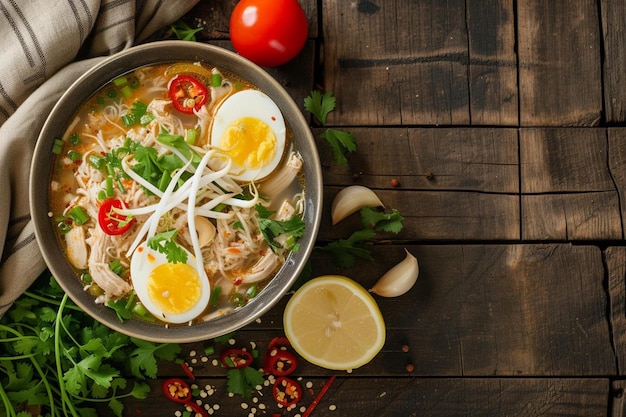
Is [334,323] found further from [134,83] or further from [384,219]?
[134,83]

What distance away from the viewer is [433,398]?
2.55m

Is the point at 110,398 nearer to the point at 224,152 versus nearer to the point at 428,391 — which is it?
the point at 224,152

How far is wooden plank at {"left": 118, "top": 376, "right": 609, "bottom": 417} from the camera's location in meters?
2.54

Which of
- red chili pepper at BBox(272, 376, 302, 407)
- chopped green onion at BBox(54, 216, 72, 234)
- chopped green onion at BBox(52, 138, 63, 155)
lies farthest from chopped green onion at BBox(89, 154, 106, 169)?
red chili pepper at BBox(272, 376, 302, 407)

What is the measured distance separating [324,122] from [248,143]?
0.39 m

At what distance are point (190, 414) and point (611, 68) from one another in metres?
2.14

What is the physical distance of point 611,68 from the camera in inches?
102

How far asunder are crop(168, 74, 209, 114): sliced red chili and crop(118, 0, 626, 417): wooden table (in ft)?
1.48

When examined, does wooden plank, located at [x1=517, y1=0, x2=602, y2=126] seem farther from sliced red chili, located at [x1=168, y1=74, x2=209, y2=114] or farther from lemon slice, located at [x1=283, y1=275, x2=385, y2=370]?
sliced red chili, located at [x1=168, y1=74, x2=209, y2=114]

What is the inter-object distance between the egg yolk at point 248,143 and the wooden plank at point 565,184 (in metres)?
1.04

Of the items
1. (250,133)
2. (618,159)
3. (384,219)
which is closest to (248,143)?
(250,133)

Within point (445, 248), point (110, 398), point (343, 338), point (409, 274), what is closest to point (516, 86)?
point (445, 248)

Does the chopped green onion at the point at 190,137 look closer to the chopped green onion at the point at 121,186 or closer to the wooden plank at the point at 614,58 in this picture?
the chopped green onion at the point at 121,186

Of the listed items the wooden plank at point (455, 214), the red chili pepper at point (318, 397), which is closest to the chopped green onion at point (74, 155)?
the wooden plank at point (455, 214)
